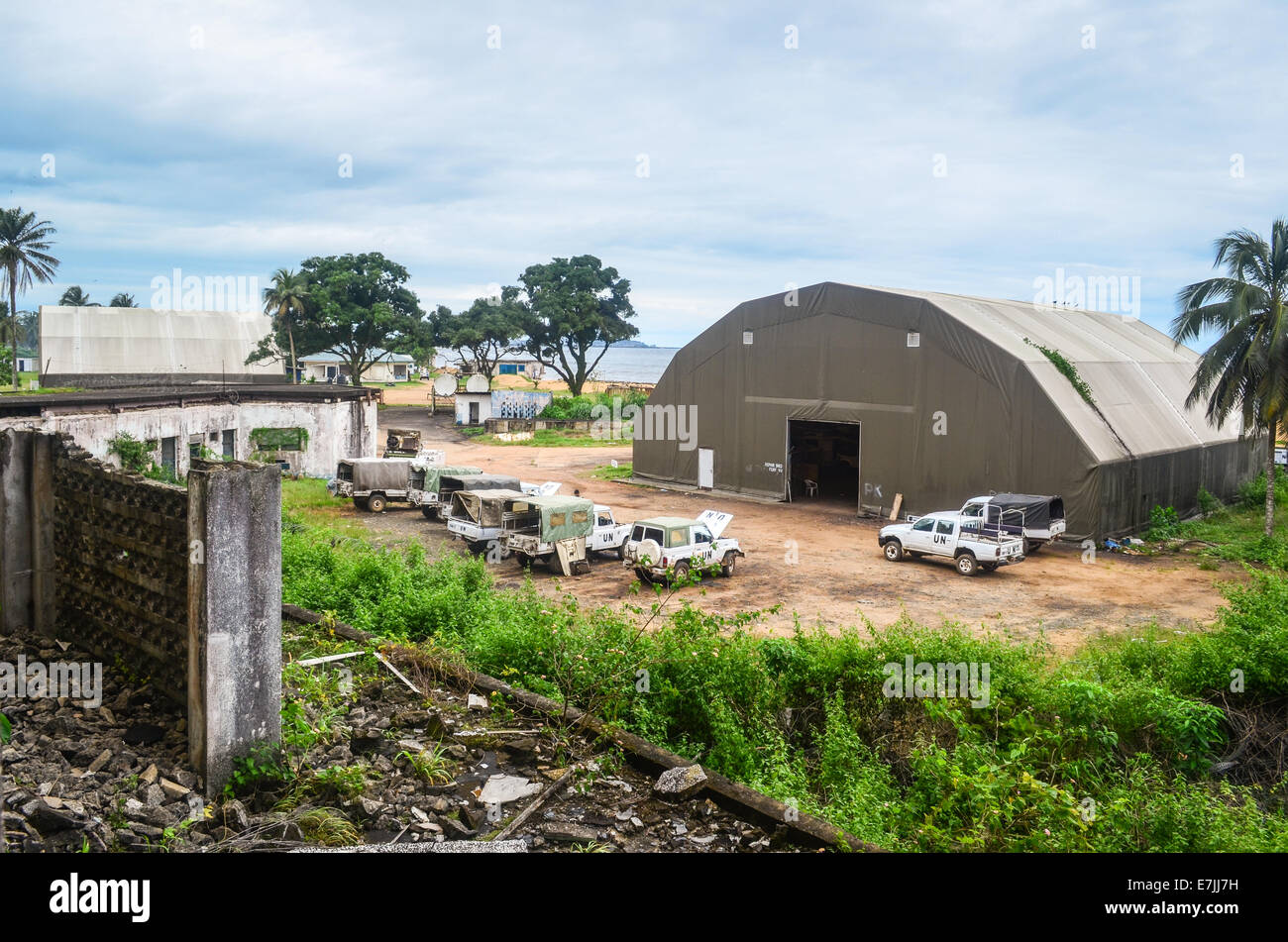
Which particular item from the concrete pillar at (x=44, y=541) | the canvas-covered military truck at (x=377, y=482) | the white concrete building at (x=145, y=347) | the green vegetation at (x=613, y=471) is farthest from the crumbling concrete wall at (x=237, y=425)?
the white concrete building at (x=145, y=347)

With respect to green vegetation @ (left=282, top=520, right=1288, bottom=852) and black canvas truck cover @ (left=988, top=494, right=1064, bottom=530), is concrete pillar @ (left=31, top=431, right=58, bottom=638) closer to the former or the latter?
green vegetation @ (left=282, top=520, right=1288, bottom=852)

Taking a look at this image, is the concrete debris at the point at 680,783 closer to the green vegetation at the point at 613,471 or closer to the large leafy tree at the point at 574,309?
the green vegetation at the point at 613,471

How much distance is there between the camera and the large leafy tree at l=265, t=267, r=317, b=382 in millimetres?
68188

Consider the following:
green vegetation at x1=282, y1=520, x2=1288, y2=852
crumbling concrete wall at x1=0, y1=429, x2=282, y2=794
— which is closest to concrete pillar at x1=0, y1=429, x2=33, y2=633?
crumbling concrete wall at x1=0, y1=429, x2=282, y2=794

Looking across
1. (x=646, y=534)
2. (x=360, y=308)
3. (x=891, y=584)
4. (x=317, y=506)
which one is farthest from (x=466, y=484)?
(x=360, y=308)

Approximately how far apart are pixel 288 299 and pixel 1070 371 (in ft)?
180

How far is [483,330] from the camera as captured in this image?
72.8 metres

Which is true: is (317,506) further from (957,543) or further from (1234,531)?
(1234,531)

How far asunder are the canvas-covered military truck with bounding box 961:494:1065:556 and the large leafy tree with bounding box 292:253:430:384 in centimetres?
5067

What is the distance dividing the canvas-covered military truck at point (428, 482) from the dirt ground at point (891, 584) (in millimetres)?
531

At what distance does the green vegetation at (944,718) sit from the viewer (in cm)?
880

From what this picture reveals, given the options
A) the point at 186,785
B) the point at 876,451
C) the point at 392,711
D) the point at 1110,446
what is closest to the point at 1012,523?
the point at 1110,446

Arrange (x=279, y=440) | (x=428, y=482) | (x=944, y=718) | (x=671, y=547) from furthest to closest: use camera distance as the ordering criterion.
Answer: (x=279, y=440) < (x=428, y=482) < (x=671, y=547) < (x=944, y=718)
